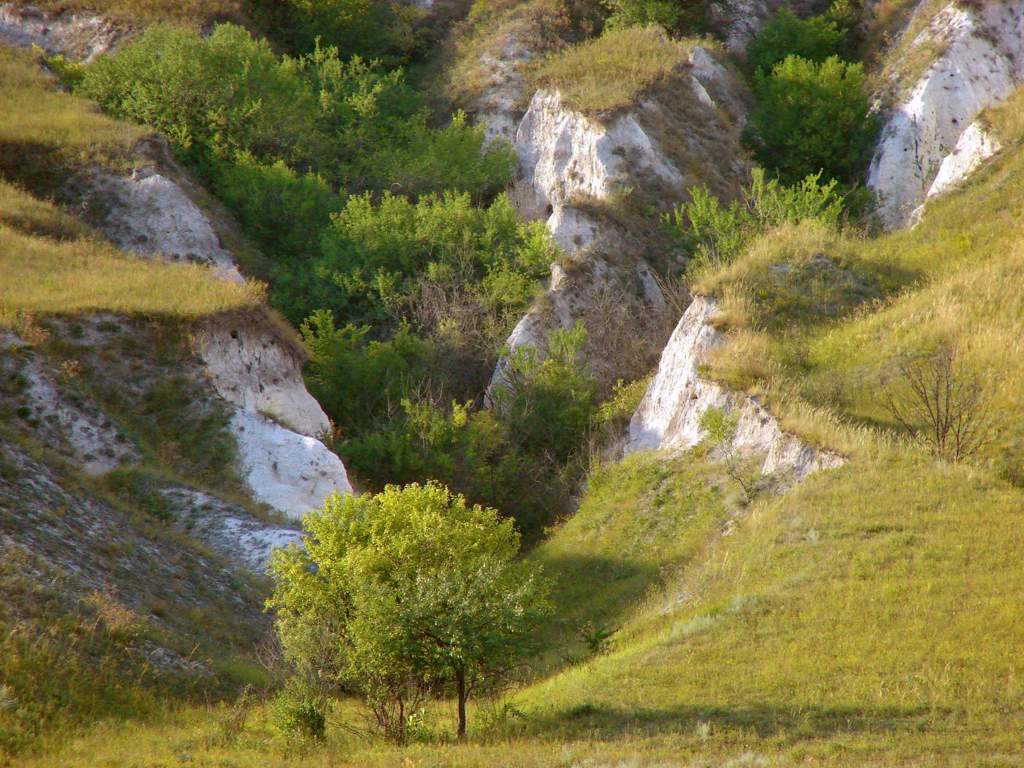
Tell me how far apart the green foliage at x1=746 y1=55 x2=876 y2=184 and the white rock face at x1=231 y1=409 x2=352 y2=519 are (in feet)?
68.5

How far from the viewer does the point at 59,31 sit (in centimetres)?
4422

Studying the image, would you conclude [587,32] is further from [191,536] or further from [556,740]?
[556,740]

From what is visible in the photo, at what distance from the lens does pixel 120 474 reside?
22.2m

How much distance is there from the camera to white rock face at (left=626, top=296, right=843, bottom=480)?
66.9 feet

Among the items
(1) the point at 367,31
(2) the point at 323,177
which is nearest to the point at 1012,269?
(2) the point at 323,177

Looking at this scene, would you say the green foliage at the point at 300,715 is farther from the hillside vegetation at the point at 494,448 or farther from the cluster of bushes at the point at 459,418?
the cluster of bushes at the point at 459,418

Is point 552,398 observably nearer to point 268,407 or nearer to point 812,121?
point 268,407

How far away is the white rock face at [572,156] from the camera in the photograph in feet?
122

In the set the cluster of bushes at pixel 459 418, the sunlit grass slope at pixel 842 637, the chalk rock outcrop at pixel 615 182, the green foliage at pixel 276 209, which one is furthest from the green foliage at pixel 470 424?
the sunlit grass slope at pixel 842 637

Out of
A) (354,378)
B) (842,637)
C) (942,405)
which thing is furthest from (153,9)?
(842,637)

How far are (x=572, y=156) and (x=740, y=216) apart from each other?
24.8ft

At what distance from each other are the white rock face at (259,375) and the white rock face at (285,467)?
0.87m

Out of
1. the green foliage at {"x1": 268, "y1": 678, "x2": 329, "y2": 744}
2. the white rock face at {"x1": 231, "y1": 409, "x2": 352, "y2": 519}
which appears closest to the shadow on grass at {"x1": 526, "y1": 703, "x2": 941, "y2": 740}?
the green foliage at {"x1": 268, "y1": 678, "x2": 329, "y2": 744}

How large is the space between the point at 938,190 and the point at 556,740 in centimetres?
2463
